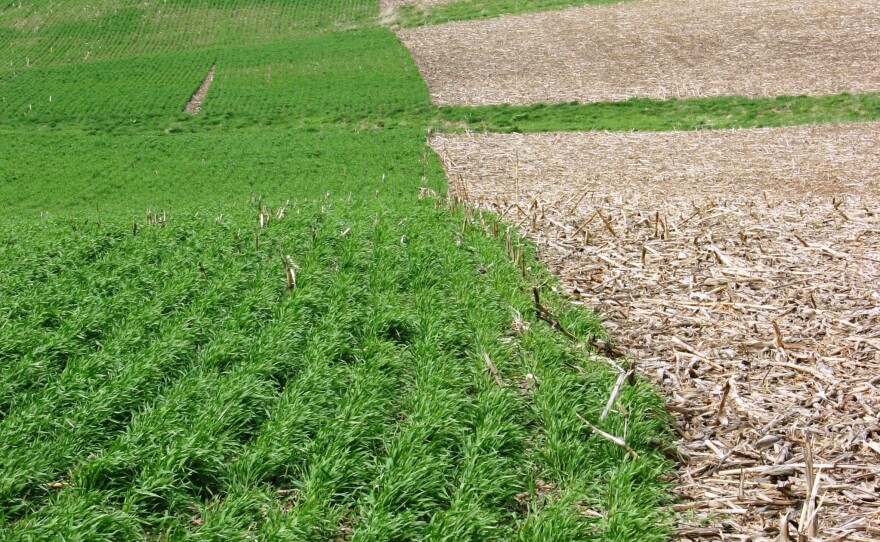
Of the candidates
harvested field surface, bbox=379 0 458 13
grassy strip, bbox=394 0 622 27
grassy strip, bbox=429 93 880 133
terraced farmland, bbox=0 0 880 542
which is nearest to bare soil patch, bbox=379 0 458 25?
harvested field surface, bbox=379 0 458 13

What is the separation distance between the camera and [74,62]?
127 ft

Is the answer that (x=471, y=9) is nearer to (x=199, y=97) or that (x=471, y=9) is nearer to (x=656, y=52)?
(x=656, y=52)

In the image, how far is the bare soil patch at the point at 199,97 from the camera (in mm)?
30487

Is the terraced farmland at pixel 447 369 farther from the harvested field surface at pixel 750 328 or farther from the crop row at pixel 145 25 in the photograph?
the crop row at pixel 145 25

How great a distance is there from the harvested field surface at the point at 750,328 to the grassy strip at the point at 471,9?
27.7 metres

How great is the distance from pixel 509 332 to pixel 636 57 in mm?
27282

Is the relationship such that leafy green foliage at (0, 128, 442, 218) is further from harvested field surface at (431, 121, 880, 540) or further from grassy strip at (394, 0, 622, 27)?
grassy strip at (394, 0, 622, 27)

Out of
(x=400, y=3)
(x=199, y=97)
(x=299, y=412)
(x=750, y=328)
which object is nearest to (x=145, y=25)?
(x=400, y=3)

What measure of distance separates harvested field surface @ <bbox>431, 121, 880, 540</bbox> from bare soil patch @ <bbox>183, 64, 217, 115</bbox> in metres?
19.0

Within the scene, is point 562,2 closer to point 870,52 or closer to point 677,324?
point 870,52

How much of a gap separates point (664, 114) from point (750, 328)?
65.6 ft

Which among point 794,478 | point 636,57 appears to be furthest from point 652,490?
point 636,57

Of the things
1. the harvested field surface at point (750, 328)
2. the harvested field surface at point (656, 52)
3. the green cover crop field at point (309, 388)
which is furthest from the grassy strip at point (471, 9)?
the green cover crop field at point (309, 388)

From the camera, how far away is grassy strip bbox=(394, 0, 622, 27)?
1634 inches
